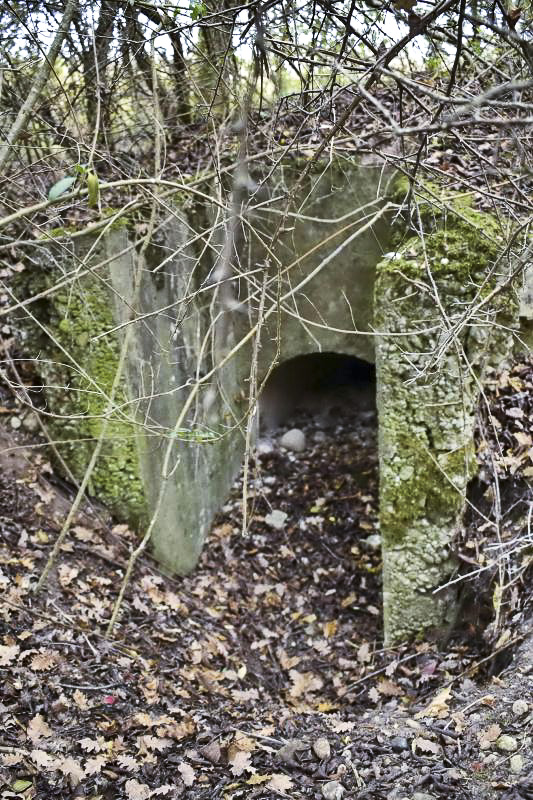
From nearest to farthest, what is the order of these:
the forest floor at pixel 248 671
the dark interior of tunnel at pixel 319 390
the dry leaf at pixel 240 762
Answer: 1. the forest floor at pixel 248 671
2. the dry leaf at pixel 240 762
3. the dark interior of tunnel at pixel 319 390

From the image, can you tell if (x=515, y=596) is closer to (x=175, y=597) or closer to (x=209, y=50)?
(x=175, y=597)

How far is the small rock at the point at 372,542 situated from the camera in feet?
19.2

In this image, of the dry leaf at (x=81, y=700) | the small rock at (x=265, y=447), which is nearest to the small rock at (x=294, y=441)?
the small rock at (x=265, y=447)

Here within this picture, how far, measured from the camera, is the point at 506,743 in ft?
9.39

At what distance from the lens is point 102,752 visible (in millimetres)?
3096

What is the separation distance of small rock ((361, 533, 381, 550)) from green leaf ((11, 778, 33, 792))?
3652 mm

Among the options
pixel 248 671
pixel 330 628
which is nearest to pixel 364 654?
pixel 330 628

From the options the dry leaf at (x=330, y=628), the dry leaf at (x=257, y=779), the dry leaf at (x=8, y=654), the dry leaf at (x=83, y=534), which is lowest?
the dry leaf at (x=330, y=628)

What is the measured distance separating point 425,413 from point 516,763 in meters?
2.22

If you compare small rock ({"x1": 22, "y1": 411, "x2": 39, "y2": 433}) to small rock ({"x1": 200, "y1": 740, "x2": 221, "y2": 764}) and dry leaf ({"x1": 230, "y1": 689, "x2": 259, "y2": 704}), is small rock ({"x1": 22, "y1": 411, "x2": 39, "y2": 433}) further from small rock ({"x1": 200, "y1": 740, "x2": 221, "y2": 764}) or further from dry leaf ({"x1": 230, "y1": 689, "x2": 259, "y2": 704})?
small rock ({"x1": 200, "y1": 740, "x2": 221, "y2": 764})

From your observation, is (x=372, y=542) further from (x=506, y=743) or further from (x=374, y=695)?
(x=506, y=743)

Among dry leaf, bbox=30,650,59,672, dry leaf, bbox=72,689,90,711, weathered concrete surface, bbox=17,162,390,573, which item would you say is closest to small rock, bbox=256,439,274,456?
weathered concrete surface, bbox=17,162,390,573

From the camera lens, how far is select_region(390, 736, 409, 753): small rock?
306 cm

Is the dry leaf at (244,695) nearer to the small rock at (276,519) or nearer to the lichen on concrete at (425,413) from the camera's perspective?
the lichen on concrete at (425,413)
